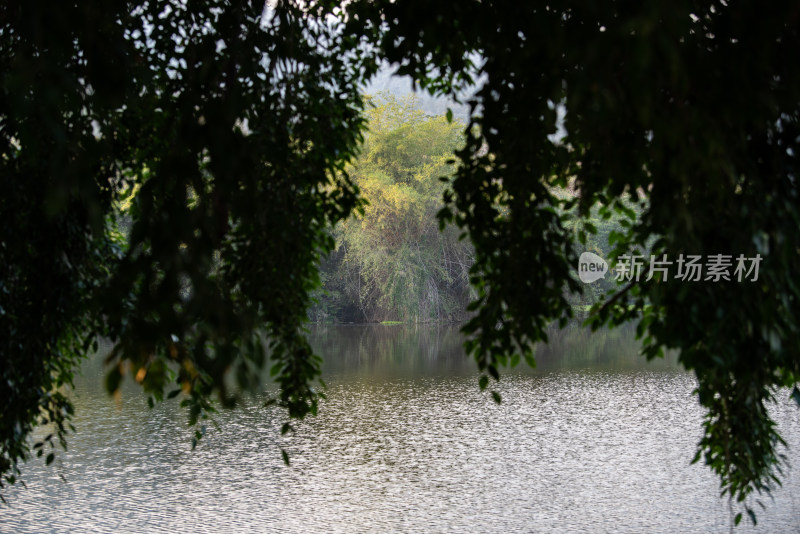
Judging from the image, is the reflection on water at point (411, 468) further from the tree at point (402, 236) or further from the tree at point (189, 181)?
the tree at point (402, 236)

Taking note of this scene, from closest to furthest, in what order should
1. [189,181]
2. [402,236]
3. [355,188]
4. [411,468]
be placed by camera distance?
[189,181] → [355,188] → [411,468] → [402,236]

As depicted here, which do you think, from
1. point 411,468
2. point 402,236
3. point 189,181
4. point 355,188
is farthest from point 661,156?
point 402,236

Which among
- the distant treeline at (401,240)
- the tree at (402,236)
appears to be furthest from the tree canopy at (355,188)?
the tree at (402,236)

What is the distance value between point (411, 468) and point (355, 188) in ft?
18.1

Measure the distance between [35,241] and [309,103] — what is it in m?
1.19

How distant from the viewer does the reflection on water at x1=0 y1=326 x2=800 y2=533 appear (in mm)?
6754

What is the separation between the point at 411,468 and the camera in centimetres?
830

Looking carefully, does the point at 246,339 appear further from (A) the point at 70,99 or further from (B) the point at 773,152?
(B) the point at 773,152

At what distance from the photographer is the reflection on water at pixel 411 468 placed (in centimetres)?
675

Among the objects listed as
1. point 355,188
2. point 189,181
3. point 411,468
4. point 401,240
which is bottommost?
point 411,468

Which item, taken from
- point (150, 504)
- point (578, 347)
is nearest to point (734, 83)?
point (150, 504)

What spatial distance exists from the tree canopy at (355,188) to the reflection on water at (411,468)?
5.70 ft

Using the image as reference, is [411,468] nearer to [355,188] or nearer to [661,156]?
[355,188]

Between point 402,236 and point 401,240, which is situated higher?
point 402,236
